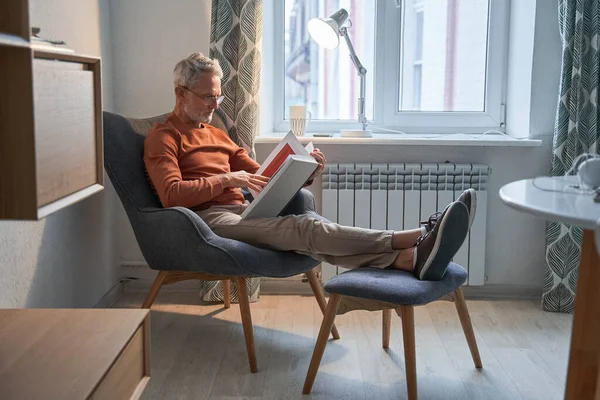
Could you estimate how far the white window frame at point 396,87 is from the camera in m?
3.70

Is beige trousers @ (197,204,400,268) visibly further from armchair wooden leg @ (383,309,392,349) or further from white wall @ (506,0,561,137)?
white wall @ (506,0,561,137)

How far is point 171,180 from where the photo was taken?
9.01ft

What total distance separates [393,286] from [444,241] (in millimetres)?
218

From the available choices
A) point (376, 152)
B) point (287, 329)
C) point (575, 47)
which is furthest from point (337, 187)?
point (575, 47)

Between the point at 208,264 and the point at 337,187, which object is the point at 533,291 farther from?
the point at 208,264

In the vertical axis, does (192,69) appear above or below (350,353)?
above

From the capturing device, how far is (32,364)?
4.85ft

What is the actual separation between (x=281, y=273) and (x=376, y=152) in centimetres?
103

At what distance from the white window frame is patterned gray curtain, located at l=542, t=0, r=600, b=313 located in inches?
18.2

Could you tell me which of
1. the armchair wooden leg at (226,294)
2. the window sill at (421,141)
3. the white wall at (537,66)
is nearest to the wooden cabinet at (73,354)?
the armchair wooden leg at (226,294)

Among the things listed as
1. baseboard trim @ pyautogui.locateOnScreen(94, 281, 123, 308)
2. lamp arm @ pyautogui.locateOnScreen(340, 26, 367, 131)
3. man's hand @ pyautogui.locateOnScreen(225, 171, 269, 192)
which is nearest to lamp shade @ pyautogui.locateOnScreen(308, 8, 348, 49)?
lamp arm @ pyautogui.locateOnScreen(340, 26, 367, 131)

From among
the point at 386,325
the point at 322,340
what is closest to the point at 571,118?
the point at 386,325

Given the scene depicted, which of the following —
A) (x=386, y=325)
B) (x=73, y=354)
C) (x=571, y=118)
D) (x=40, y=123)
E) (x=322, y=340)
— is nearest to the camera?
(x=40, y=123)

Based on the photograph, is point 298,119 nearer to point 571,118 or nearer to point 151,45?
point 151,45
